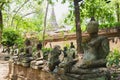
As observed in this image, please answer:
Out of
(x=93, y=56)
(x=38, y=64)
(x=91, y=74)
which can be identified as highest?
(x=93, y=56)

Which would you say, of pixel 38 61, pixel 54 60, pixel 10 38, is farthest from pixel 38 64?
pixel 10 38

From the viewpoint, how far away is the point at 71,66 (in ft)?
17.0

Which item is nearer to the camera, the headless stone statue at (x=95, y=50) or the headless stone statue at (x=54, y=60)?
the headless stone statue at (x=95, y=50)

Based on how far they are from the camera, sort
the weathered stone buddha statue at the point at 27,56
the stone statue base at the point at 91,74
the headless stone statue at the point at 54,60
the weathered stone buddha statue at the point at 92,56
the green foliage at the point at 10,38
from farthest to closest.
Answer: the green foliage at the point at 10,38, the weathered stone buddha statue at the point at 27,56, the headless stone statue at the point at 54,60, the weathered stone buddha statue at the point at 92,56, the stone statue base at the point at 91,74

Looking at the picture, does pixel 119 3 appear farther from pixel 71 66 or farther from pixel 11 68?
pixel 71 66

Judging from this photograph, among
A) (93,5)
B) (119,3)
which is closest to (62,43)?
(119,3)

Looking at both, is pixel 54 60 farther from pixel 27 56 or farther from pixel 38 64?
pixel 27 56

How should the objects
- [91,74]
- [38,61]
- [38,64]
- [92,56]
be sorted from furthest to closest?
[38,61] < [38,64] < [92,56] < [91,74]

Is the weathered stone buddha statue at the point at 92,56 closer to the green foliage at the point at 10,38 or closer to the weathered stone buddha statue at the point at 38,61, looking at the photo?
the weathered stone buddha statue at the point at 38,61

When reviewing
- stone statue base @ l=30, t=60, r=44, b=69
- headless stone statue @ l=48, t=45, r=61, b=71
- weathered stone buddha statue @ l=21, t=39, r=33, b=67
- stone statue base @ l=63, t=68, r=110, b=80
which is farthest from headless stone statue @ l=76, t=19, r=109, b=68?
weathered stone buddha statue @ l=21, t=39, r=33, b=67

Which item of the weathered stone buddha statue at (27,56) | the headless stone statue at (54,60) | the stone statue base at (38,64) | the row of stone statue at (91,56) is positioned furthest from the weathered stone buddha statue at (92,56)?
the weathered stone buddha statue at (27,56)

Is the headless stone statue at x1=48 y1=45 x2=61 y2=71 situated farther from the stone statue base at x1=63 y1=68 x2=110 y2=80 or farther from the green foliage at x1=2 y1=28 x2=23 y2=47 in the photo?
the green foliage at x1=2 y1=28 x2=23 y2=47

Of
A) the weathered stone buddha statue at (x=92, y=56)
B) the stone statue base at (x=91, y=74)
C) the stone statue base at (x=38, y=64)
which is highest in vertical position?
the weathered stone buddha statue at (x=92, y=56)

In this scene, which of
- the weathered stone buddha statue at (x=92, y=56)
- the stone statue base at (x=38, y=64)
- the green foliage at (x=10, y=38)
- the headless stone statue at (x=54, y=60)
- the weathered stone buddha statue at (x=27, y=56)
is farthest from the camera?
the green foliage at (x=10, y=38)
